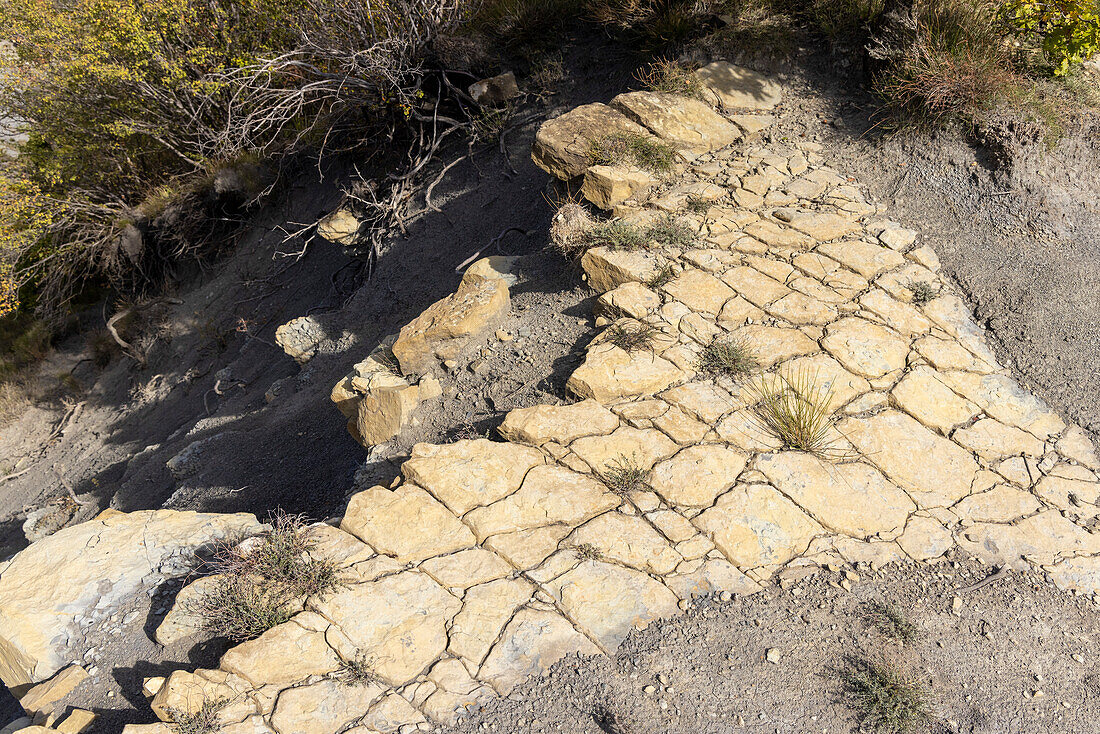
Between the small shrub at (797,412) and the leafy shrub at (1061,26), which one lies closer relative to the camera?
the small shrub at (797,412)

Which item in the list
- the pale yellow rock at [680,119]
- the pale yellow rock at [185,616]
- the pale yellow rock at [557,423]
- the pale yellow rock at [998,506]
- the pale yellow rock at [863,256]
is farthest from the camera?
the pale yellow rock at [680,119]

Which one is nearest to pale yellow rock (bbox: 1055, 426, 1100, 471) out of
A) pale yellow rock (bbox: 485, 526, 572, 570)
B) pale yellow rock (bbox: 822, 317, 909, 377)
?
pale yellow rock (bbox: 822, 317, 909, 377)

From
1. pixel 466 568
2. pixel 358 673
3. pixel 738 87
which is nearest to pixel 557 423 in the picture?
pixel 466 568

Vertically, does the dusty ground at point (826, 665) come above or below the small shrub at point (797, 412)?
below

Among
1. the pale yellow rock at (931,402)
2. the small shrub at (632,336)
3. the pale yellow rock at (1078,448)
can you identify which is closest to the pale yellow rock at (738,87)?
the small shrub at (632,336)

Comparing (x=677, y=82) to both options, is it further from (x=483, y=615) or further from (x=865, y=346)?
(x=483, y=615)

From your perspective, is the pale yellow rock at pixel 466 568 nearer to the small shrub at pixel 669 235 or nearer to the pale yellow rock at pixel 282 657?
the pale yellow rock at pixel 282 657

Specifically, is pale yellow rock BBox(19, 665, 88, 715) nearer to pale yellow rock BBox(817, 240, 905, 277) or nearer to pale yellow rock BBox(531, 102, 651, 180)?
pale yellow rock BBox(531, 102, 651, 180)

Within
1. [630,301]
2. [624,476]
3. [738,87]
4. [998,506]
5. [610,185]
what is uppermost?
[738,87]
